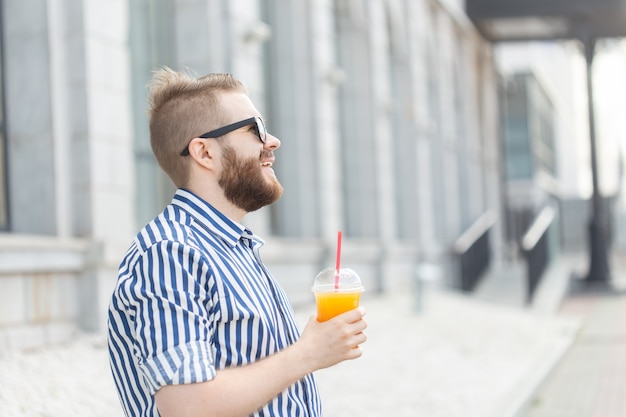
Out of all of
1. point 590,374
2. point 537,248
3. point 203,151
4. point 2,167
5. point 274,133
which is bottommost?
point 590,374

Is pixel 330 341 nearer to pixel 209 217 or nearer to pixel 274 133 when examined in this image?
pixel 209 217

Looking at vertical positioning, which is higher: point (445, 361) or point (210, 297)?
point (210, 297)

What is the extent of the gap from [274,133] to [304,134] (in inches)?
15.5

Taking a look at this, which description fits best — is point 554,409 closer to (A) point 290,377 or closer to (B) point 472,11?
(A) point 290,377

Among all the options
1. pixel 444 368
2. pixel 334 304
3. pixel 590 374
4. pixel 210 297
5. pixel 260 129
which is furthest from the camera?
pixel 590 374

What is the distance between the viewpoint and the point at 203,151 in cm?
227

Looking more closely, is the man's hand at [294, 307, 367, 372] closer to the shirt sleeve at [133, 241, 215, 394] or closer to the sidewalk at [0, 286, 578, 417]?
the shirt sleeve at [133, 241, 215, 394]

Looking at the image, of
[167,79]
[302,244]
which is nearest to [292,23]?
[302,244]

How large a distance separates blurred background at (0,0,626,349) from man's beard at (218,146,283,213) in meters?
0.67

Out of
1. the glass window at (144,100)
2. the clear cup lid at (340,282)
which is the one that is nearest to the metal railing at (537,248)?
the glass window at (144,100)

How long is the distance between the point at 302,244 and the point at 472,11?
37.8 feet

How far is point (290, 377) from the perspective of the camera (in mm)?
2094

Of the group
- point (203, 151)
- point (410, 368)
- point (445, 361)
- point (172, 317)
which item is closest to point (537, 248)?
point (445, 361)

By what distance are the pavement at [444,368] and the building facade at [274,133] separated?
0.61 m
